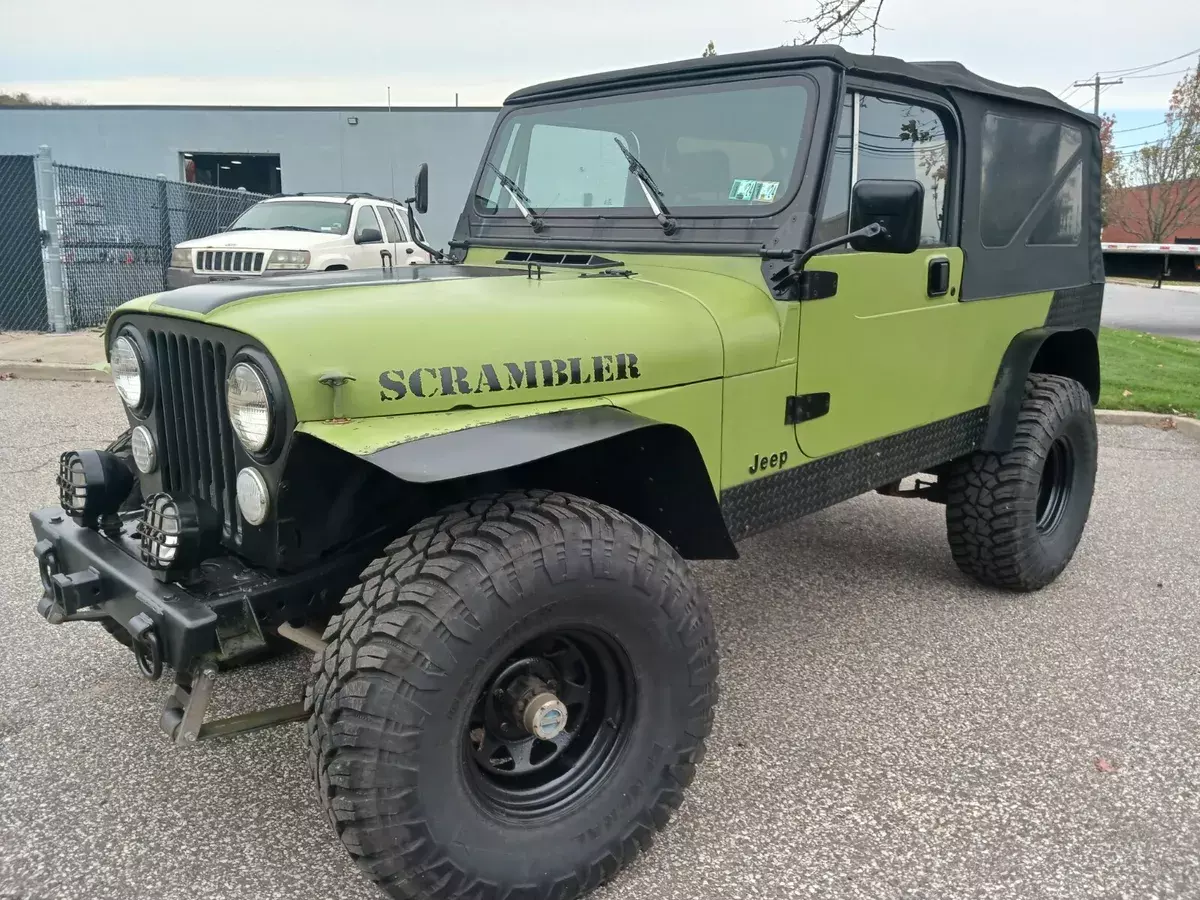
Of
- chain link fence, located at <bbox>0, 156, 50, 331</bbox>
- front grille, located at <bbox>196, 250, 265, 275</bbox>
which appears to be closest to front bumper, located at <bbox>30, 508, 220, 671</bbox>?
front grille, located at <bbox>196, 250, 265, 275</bbox>

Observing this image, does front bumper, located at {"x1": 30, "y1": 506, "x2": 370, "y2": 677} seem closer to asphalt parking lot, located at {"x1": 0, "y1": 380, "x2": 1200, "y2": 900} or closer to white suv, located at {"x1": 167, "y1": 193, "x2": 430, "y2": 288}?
asphalt parking lot, located at {"x1": 0, "y1": 380, "x2": 1200, "y2": 900}

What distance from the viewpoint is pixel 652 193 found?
320 cm

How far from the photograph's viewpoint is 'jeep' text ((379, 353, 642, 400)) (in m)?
2.14

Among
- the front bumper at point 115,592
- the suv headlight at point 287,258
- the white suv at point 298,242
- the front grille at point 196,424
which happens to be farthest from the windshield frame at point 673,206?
the suv headlight at point 287,258

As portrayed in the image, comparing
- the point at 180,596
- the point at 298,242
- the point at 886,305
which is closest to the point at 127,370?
the point at 180,596

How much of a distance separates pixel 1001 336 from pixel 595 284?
1969mm

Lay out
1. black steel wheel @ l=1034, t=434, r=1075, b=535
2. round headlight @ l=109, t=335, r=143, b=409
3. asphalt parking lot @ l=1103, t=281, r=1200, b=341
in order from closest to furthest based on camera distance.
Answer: round headlight @ l=109, t=335, r=143, b=409
black steel wheel @ l=1034, t=434, r=1075, b=535
asphalt parking lot @ l=1103, t=281, r=1200, b=341

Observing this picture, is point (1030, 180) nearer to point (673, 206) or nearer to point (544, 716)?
point (673, 206)

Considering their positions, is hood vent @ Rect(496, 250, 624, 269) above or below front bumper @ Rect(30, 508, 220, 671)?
above

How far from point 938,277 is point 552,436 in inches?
77.1

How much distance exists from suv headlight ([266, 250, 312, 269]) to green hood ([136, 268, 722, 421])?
849 centimetres

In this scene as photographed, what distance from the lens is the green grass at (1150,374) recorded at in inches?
324

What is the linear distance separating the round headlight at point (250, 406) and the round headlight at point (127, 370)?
1.86 ft

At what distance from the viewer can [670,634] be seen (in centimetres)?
230
